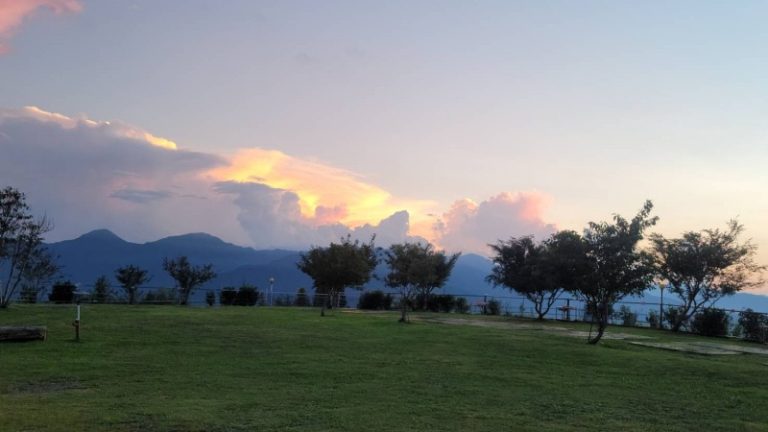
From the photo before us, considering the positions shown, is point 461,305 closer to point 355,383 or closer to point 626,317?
point 626,317

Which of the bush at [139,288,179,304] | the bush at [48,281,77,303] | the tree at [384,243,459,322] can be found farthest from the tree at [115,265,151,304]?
the tree at [384,243,459,322]

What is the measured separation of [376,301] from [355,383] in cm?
2928

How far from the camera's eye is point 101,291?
1378 inches

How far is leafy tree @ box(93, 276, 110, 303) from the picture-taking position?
34344 mm

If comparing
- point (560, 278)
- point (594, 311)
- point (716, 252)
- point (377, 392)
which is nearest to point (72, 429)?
point (377, 392)

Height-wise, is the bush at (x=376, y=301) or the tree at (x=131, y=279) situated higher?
the tree at (x=131, y=279)

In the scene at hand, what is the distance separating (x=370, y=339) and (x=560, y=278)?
13729 mm

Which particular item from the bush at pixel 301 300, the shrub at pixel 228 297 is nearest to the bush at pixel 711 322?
the bush at pixel 301 300

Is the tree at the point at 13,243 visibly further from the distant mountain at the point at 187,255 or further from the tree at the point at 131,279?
the distant mountain at the point at 187,255

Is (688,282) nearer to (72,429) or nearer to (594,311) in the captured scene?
(594,311)

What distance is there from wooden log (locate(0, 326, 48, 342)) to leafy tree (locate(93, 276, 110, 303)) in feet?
63.5

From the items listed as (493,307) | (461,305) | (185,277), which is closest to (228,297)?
(185,277)

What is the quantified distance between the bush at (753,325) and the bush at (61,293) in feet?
105

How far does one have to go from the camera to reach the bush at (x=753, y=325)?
88.3 feet
